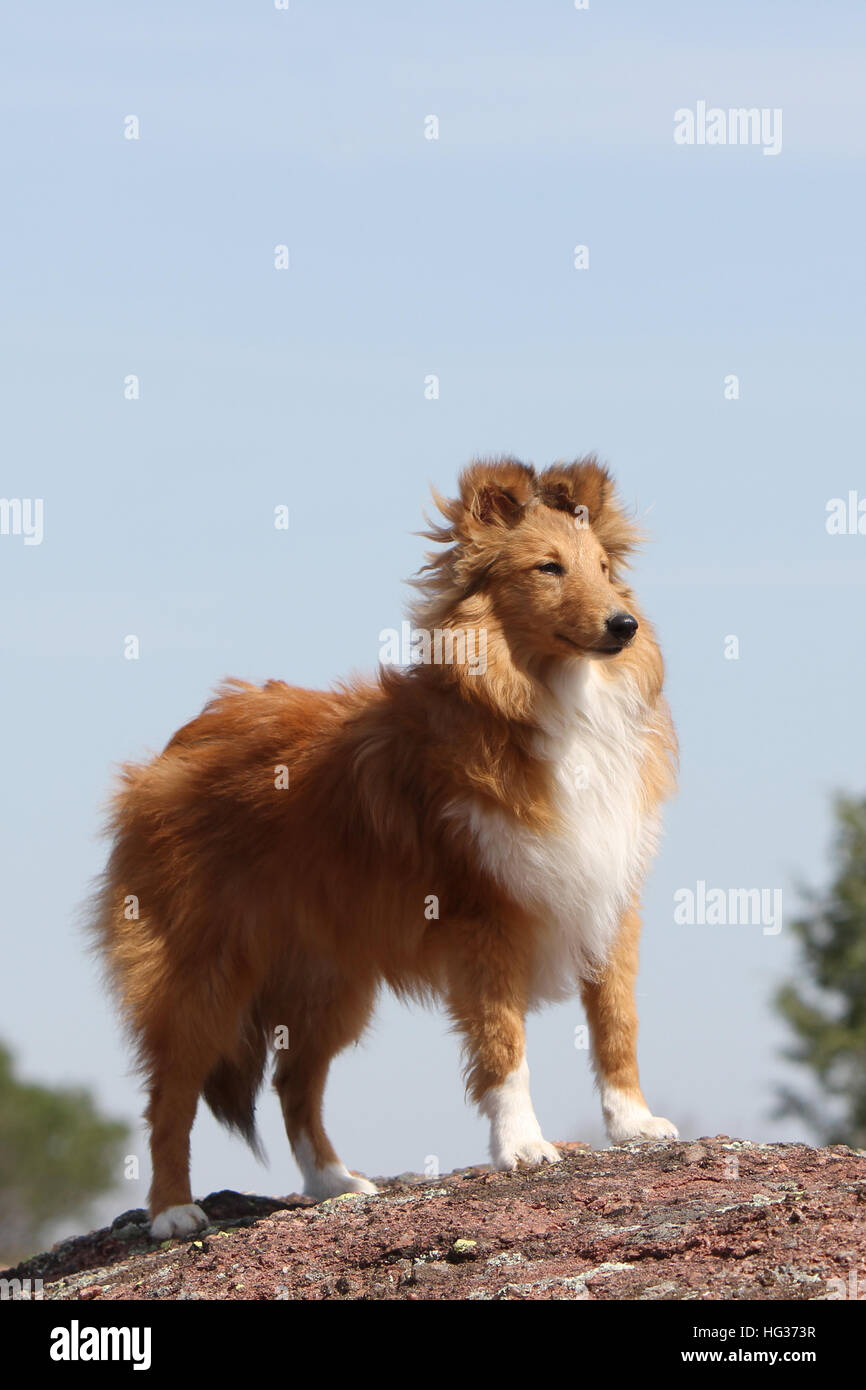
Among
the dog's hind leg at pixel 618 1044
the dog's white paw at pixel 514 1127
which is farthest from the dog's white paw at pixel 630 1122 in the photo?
the dog's white paw at pixel 514 1127

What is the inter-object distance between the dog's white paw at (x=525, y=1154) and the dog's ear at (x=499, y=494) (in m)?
2.97

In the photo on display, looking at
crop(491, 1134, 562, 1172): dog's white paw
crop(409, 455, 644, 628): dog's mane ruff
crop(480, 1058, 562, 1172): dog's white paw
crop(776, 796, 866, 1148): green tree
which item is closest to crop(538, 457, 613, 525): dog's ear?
crop(409, 455, 644, 628): dog's mane ruff

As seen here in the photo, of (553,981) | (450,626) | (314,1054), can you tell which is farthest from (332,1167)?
(450,626)

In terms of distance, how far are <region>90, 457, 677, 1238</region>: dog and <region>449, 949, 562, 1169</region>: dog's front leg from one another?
1cm

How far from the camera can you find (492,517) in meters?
8.37

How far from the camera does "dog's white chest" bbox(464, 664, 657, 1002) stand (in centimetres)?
796

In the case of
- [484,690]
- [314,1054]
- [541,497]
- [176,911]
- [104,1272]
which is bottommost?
[104,1272]

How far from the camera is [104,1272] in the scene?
7895mm

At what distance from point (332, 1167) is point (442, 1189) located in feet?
5.55

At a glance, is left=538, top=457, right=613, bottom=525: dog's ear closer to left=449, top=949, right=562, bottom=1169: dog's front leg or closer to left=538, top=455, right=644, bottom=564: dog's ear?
left=538, top=455, right=644, bottom=564: dog's ear

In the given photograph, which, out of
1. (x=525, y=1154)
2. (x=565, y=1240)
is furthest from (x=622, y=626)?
(x=565, y=1240)

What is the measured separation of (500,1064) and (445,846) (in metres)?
1.06

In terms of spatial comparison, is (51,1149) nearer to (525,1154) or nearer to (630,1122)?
(630,1122)
